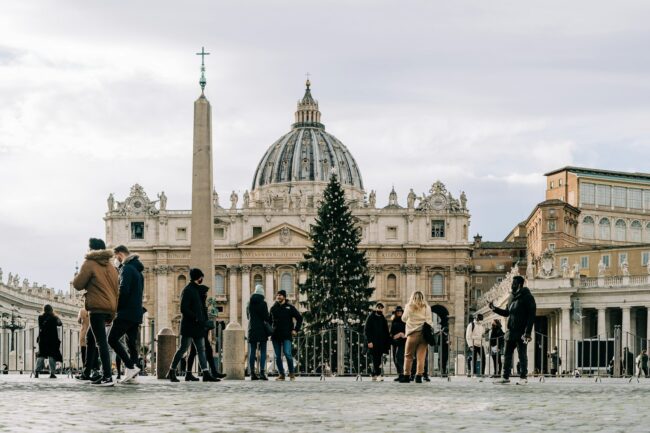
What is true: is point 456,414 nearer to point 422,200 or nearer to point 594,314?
point 594,314

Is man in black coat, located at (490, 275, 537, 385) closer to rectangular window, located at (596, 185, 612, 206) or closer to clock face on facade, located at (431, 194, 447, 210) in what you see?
rectangular window, located at (596, 185, 612, 206)

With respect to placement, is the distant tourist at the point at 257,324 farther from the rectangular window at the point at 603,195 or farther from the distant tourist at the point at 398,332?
the rectangular window at the point at 603,195

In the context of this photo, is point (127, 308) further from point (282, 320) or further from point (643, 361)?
point (643, 361)

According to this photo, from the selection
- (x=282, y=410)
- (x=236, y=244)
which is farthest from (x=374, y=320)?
(x=236, y=244)

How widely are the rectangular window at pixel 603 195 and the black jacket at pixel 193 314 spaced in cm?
10390

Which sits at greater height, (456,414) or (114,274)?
(114,274)

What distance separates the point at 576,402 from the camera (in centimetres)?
1867

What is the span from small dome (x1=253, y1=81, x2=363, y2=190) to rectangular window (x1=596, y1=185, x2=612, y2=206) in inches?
2072

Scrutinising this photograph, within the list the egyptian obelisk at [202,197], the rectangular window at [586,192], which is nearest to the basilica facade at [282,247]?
the rectangular window at [586,192]

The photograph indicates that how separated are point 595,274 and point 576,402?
274 feet

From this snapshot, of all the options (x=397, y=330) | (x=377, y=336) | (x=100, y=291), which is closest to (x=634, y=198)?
(x=397, y=330)

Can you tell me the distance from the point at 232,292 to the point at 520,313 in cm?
11382

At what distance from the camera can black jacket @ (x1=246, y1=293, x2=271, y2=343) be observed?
29.0 meters

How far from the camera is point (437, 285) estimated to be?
139 meters
